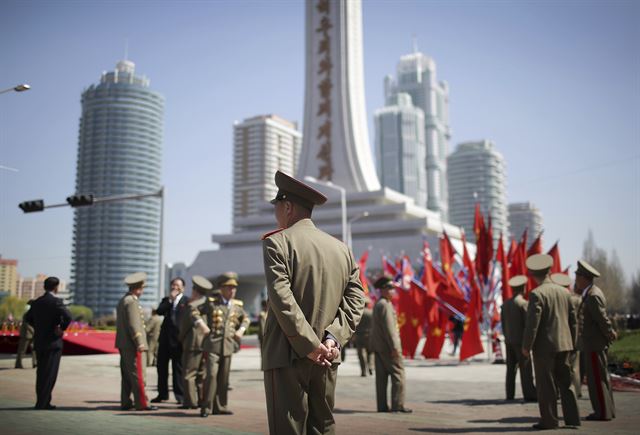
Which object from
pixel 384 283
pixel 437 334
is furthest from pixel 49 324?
pixel 437 334

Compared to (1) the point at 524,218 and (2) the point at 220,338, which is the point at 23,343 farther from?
(1) the point at 524,218

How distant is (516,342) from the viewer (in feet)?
34.2

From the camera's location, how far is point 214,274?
208ft

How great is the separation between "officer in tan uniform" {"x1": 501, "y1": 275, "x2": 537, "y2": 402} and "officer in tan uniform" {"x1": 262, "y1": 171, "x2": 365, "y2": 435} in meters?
6.69

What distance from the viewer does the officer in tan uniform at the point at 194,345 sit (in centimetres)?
927

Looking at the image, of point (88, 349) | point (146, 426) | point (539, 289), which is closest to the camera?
point (146, 426)

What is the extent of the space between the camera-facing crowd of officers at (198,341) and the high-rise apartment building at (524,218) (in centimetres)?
16689

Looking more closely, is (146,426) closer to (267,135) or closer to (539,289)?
(539,289)

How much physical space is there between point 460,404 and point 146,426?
15.4ft

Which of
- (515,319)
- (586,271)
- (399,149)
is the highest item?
(399,149)

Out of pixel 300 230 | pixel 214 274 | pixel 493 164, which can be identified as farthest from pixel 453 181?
pixel 300 230

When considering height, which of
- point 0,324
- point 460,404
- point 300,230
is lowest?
point 460,404

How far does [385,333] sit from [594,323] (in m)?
2.62

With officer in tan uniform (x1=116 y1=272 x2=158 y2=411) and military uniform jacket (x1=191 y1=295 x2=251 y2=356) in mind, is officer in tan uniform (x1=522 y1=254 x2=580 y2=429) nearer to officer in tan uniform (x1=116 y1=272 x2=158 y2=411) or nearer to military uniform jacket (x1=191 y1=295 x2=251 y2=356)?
military uniform jacket (x1=191 y1=295 x2=251 y2=356)
